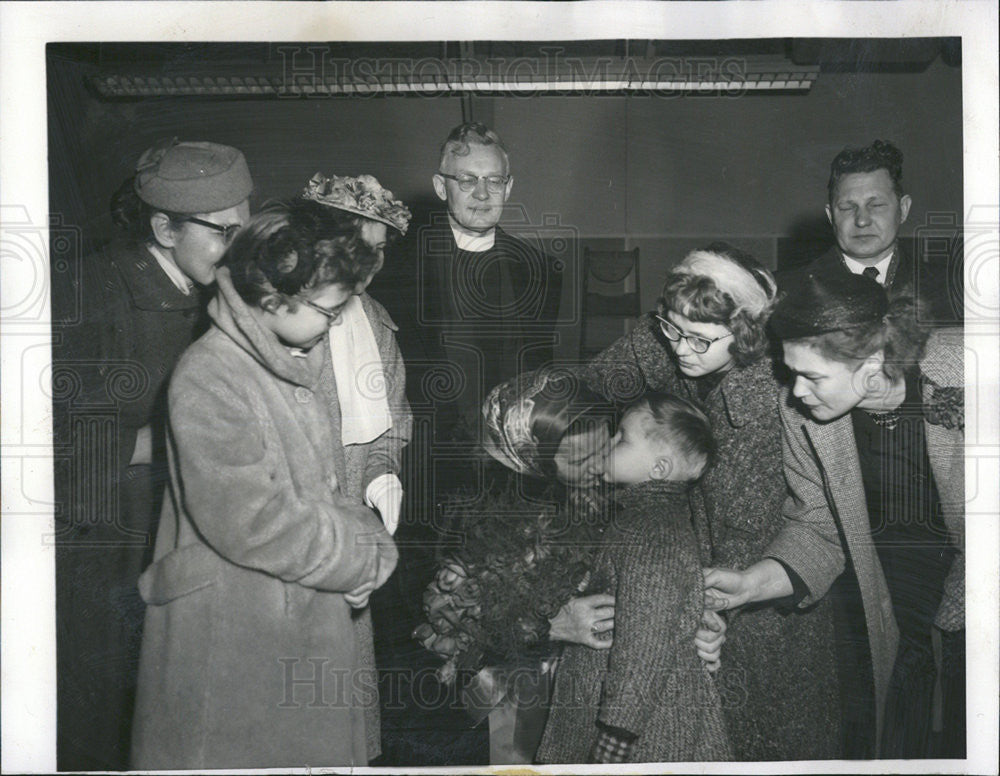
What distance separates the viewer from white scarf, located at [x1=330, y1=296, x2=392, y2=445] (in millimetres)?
2729

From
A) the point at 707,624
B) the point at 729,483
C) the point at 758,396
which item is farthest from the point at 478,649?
the point at 758,396

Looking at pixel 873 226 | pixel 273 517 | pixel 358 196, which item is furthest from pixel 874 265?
pixel 273 517

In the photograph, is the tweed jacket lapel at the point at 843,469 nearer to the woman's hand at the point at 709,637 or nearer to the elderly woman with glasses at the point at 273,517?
the woman's hand at the point at 709,637

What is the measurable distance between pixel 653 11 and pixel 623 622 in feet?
5.57

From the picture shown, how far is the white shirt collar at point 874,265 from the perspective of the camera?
280cm

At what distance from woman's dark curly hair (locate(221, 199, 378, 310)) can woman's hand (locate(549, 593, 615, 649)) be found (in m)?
1.07

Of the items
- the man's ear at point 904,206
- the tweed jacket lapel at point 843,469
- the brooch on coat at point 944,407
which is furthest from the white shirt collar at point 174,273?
the brooch on coat at point 944,407

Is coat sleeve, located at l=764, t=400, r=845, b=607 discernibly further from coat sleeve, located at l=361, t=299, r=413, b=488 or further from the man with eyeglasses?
coat sleeve, located at l=361, t=299, r=413, b=488

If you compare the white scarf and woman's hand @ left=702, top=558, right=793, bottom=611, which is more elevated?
the white scarf

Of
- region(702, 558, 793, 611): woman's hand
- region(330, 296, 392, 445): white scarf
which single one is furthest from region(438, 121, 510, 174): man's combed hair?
region(702, 558, 793, 611): woman's hand

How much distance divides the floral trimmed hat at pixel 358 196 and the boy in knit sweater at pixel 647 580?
851 mm

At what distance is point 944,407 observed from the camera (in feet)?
9.34

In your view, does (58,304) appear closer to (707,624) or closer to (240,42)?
(240,42)

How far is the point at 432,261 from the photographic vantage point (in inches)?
108
